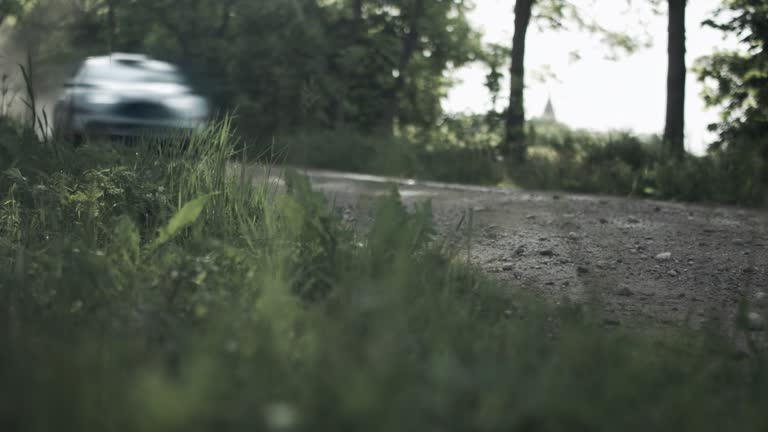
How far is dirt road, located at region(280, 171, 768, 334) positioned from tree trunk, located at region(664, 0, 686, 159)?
4.26m

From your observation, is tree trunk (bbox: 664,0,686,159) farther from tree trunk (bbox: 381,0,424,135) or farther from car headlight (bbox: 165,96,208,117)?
tree trunk (bbox: 381,0,424,135)

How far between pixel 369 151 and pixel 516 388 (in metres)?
11.0

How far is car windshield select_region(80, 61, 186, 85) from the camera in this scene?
10.0 m

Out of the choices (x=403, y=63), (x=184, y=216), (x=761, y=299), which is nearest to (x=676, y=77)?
(x=403, y=63)

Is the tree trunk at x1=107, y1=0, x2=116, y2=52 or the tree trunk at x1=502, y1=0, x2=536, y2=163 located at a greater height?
the tree trunk at x1=107, y1=0, x2=116, y2=52

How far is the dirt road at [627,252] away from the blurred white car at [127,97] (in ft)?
10.6

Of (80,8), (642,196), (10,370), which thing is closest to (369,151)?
(642,196)

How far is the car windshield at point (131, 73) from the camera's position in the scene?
1001 centimetres

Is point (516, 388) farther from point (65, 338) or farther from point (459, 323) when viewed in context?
point (65, 338)

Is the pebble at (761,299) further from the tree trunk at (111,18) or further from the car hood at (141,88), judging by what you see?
the tree trunk at (111,18)

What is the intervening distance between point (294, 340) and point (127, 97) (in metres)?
7.92

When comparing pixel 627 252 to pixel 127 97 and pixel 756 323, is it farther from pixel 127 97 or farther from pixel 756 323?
pixel 127 97

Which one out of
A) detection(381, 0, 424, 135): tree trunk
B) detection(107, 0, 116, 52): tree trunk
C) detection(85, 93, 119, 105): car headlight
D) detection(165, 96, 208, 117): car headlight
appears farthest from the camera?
detection(107, 0, 116, 52): tree trunk

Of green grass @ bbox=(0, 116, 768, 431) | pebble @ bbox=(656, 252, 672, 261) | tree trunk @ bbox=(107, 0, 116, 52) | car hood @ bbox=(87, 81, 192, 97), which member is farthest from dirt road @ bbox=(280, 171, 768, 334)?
tree trunk @ bbox=(107, 0, 116, 52)
